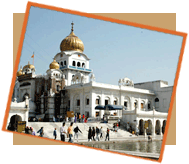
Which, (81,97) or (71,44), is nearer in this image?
(81,97)

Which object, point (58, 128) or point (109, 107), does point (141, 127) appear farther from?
point (58, 128)

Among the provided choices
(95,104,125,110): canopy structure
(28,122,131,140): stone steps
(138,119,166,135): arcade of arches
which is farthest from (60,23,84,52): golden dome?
(28,122,131,140): stone steps

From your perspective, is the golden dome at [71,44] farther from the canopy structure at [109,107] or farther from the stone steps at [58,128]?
the stone steps at [58,128]

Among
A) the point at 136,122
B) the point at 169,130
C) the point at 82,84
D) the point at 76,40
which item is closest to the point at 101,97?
the point at 82,84

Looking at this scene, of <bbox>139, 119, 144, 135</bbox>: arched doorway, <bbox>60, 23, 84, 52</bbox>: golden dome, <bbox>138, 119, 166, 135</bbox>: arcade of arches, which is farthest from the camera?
<bbox>60, 23, 84, 52</bbox>: golden dome

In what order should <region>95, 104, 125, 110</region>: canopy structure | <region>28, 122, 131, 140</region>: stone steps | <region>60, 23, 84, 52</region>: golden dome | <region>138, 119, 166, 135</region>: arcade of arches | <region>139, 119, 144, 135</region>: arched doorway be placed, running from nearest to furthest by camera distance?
<region>28, 122, 131, 140</region>: stone steps < <region>138, 119, 166, 135</region>: arcade of arches < <region>139, 119, 144, 135</region>: arched doorway < <region>95, 104, 125, 110</region>: canopy structure < <region>60, 23, 84, 52</region>: golden dome

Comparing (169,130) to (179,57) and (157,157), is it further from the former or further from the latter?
(179,57)

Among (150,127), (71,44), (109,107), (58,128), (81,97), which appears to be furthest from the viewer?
(71,44)

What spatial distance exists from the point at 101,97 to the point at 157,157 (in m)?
22.4

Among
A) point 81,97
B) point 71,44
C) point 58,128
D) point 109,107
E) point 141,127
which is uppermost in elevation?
point 71,44

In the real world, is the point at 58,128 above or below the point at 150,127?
above

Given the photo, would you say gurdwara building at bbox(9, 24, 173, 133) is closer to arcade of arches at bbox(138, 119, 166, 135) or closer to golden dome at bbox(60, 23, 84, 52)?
arcade of arches at bbox(138, 119, 166, 135)

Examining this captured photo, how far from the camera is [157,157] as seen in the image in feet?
32.9

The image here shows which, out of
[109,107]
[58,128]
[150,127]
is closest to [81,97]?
[109,107]
